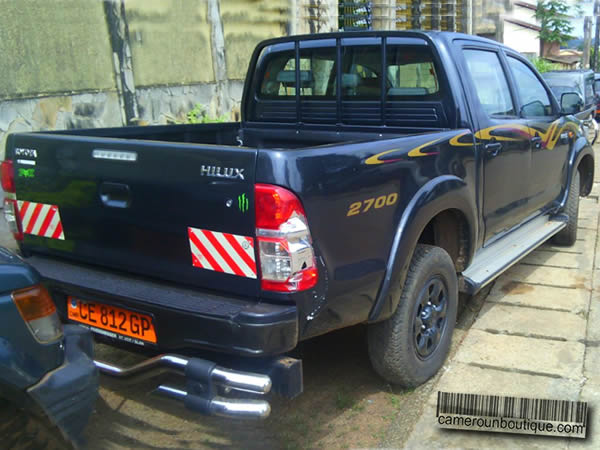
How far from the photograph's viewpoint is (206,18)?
870 centimetres

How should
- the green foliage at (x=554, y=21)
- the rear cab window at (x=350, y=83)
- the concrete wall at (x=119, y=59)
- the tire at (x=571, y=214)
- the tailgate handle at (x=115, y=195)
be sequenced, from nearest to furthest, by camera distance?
the tailgate handle at (x=115, y=195) < the rear cab window at (x=350, y=83) < the tire at (x=571, y=214) < the concrete wall at (x=119, y=59) < the green foliage at (x=554, y=21)

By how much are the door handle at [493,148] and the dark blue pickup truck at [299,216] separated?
0.02 metres

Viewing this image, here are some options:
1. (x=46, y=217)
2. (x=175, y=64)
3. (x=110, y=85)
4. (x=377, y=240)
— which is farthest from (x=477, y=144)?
(x=175, y=64)

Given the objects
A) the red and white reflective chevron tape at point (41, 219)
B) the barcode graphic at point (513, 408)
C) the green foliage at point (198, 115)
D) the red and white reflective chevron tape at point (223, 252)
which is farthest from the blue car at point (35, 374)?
the green foliage at point (198, 115)

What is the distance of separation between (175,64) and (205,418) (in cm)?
601

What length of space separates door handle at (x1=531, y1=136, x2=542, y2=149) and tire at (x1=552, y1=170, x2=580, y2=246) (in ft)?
3.77

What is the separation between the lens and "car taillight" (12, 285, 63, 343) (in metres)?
1.99

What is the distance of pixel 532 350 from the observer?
380cm

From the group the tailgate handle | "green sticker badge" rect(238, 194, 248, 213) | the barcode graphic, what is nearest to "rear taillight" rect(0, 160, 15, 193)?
the tailgate handle

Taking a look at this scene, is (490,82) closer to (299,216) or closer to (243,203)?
(299,216)

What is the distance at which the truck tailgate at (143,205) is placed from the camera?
2.45 meters

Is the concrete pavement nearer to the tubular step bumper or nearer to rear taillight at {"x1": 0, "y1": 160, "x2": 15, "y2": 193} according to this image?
the tubular step bumper

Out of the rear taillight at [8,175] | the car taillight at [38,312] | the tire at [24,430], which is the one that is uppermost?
the rear taillight at [8,175]

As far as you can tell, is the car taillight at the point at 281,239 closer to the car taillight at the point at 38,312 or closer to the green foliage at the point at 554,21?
the car taillight at the point at 38,312
